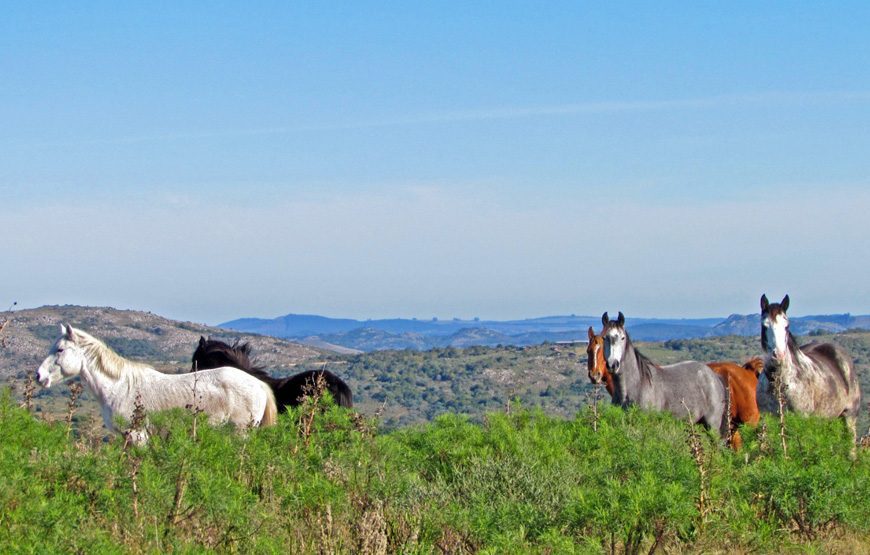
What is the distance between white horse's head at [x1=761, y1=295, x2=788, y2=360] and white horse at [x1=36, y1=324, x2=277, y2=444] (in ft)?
19.1

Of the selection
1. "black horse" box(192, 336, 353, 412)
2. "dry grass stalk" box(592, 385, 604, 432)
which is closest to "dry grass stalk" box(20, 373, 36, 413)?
"black horse" box(192, 336, 353, 412)

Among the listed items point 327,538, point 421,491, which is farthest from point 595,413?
point 327,538

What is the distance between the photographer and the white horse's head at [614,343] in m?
13.3

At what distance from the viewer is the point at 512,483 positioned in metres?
8.38

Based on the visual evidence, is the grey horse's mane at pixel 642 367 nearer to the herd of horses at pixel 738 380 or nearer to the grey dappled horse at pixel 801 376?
the herd of horses at pixel 738 380

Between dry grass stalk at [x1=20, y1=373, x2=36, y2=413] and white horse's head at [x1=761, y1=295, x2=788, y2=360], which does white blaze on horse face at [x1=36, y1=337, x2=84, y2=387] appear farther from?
white horse's head at [x1=761, y1=295, x2=788, y2=360]

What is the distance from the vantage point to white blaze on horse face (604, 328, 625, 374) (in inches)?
524

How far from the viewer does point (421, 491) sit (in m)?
7.91

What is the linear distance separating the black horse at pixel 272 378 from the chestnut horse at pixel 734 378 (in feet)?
10.5

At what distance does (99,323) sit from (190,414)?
261ft

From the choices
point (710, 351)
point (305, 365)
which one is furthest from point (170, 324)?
point (710, 351)

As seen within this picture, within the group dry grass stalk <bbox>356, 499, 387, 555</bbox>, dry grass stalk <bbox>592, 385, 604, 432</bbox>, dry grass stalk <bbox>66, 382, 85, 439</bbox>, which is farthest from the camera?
dry grass stalk <bbox>592, 385, 604, 432</bbox>

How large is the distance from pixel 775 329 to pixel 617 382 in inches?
83.9

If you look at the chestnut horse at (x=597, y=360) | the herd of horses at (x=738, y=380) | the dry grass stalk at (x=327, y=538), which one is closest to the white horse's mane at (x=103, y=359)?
the chestnut horse at (x=597, y=360)
